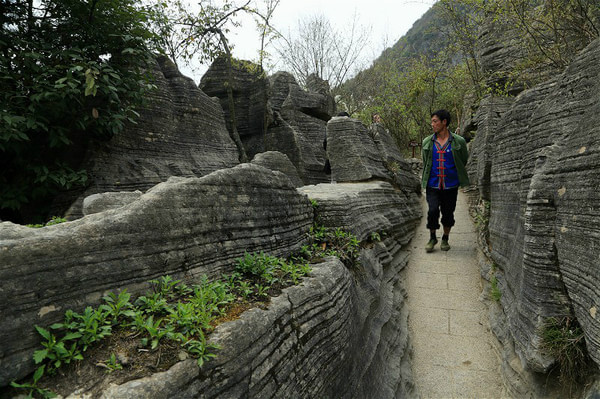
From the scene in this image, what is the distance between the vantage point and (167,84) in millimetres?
8391

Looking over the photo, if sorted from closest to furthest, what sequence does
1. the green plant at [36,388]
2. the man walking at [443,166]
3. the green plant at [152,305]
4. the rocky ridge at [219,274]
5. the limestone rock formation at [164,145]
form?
the green plant at [36,388] < the rocky ridge at [219,274] < the green plant at [152,305] < the man walking at [443,166] < the limestone rock formation at [164,145]

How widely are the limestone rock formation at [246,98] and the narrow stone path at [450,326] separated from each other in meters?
8.50

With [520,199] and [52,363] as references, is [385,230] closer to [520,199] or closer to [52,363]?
[520,199]

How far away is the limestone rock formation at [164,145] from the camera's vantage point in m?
6.38

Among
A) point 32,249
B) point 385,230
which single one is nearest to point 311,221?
point 385,230

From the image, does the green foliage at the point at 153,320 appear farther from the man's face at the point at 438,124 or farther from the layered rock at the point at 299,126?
the layered rock at the point at 299,126

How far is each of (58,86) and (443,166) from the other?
20.2 feet

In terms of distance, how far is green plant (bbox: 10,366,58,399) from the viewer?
1.30 meters

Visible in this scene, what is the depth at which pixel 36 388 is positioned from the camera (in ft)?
4.39

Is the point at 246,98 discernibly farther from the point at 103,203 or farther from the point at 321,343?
the point at 321,343

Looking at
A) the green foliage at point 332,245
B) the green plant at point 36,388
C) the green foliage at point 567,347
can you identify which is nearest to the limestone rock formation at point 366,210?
the green foliage at point 332,245

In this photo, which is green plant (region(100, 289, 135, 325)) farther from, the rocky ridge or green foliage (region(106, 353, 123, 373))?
green foliage (region(106, 353, 123, 373))

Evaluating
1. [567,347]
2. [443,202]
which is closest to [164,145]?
[443,202]

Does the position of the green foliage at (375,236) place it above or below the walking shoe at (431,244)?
above
